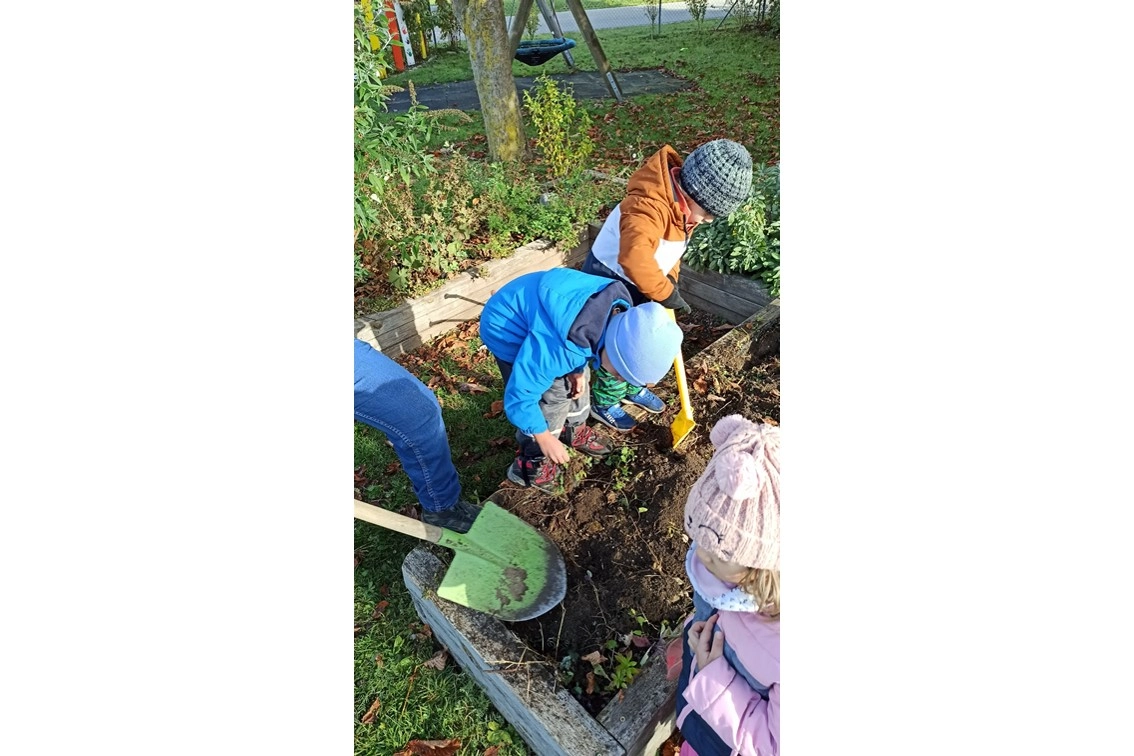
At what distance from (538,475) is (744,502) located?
1.72m

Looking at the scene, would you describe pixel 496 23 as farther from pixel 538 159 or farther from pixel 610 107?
pixel 610 107

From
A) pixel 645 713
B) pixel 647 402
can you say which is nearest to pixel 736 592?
pixel 645 713

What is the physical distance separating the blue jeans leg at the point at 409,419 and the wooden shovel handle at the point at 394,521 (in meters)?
0.30

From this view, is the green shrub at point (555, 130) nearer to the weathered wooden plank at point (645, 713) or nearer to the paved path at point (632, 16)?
the weathered wooden plank at point (645, 713)

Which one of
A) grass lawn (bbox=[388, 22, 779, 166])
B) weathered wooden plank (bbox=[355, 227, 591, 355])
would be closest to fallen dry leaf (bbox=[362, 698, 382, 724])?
weathered wooden plank (bbox=[355, 227, 591, 355])

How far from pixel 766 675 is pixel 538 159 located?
19.9 feet

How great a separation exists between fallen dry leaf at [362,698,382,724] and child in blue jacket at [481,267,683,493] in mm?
1104

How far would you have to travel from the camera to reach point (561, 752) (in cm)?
197

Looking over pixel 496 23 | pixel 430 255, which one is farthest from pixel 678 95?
pixel 430 255

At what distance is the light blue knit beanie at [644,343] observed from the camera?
7.15 ft

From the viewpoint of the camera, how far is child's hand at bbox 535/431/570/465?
103 inches

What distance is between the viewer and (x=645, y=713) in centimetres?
200

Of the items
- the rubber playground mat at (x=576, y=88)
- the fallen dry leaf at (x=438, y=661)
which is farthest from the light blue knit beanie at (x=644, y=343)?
the rubber playground mat at (x=576, y=88)

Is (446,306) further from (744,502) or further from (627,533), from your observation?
(744,502)
